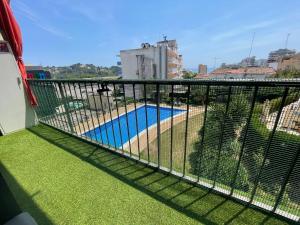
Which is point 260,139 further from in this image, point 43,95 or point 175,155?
point 43,95

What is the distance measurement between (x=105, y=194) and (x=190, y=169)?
98 centimetres

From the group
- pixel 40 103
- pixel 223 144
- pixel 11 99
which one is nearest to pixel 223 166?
pixel 223 144

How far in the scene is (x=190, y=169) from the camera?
6.01ft

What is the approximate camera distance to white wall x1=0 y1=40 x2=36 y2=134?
10.1 ft

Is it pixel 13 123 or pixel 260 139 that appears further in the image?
pixel 13 123

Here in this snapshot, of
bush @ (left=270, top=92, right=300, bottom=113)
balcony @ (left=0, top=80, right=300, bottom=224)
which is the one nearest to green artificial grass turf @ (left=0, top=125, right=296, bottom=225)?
balcony @ (left=0, top=80, right=300, bottom=224)

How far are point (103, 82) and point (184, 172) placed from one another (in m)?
1.46

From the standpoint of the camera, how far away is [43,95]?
11.2 feet

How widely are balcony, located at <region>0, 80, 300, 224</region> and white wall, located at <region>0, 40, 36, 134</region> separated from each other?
1321mm

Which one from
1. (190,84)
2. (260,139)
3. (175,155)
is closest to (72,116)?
(175,155)

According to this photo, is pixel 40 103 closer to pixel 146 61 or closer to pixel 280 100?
pixel 280 100

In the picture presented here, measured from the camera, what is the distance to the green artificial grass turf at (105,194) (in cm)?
137

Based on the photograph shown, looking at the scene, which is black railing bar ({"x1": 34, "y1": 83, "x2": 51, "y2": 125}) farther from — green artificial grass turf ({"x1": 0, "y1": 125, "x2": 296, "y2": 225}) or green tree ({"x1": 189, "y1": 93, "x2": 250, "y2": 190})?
green tree ({"x1": 189, "y1": 93, "x2": 250, "y2": 190})

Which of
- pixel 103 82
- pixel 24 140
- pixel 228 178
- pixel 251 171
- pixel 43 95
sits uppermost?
pixel 103 82
